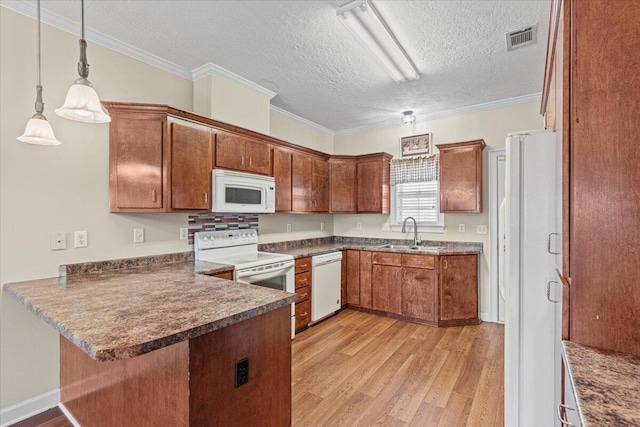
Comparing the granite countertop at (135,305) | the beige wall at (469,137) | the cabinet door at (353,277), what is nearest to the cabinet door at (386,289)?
the cabinet door at (353,277)

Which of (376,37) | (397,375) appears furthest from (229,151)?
(397,375)

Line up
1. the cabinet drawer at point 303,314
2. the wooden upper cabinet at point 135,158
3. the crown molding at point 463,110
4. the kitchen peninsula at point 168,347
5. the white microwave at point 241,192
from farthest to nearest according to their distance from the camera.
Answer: the crown molding at point 463,110 < the cabinet drawer at point 303,314 < the white microwave at point 241,192 < the wooden upper cabinet at point 135,158 < the kitchen peninsula at point 168,347

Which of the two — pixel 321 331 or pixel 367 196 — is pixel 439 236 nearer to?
pixel 367 196

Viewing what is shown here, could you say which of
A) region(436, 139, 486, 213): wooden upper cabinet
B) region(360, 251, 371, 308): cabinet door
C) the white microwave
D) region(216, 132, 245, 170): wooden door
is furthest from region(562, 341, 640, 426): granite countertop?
region(360, 251, 371, 308): cabinet door

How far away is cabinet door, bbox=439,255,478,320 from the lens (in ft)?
12.1

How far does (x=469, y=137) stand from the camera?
407cm

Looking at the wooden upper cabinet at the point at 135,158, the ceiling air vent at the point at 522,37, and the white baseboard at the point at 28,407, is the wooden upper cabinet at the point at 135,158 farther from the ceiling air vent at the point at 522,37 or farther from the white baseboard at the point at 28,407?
the ceiling air vent at the point at 522,37

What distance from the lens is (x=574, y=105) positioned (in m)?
0.93

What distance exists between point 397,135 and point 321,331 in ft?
9.92

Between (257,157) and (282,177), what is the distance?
1.60ft

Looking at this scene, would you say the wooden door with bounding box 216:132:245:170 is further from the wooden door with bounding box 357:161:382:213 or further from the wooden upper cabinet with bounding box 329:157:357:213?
the wooden door with bounding box 357:161:382:213

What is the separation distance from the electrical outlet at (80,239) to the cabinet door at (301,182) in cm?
211

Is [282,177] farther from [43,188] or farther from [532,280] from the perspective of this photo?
[532,280]

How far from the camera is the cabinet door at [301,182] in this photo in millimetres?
3856
